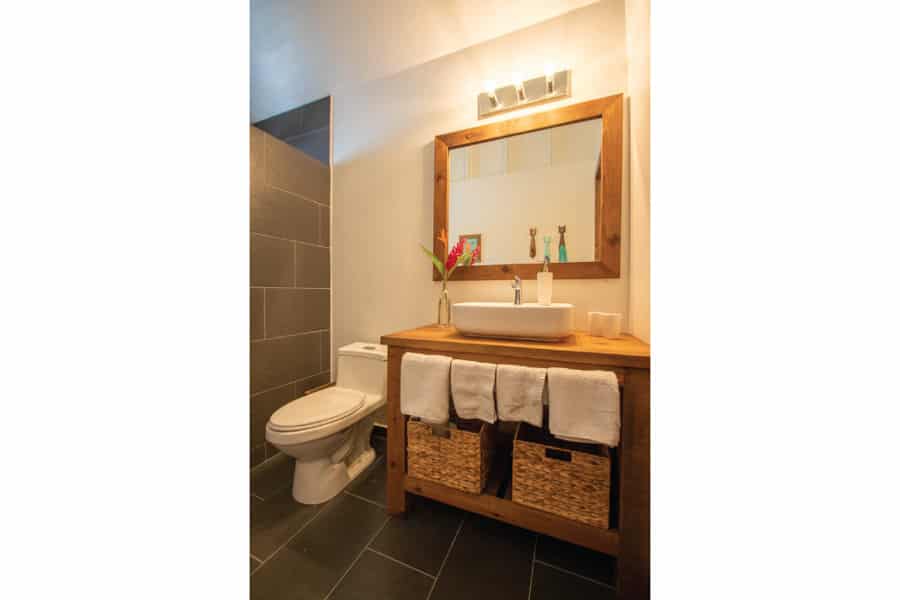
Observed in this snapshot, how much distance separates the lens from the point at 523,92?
1395 mm

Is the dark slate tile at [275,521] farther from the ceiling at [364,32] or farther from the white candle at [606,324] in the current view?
the ceiling at [364,32]

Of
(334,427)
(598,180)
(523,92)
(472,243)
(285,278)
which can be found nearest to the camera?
(334,427)

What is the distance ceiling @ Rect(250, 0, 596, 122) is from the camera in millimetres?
1335

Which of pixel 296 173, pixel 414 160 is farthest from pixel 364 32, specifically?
pixel 296 173

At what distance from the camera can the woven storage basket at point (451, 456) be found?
1034mm

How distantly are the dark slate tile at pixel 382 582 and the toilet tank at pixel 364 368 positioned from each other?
671mm

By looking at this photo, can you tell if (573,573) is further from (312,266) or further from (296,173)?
(296,173)

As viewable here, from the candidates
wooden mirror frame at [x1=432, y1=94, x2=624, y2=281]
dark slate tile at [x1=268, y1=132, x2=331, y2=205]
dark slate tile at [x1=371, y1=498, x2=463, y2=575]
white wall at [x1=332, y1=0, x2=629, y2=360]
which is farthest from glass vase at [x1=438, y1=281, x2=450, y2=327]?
dark slate tile at [x1=268, y1=132, x2=331, y2=205]

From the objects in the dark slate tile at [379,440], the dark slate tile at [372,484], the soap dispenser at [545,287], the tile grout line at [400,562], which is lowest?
the tile grout line at [400,562]

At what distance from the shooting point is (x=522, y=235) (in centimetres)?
142

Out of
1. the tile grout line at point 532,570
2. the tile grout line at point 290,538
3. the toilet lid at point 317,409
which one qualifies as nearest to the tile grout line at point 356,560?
the tile grout line at point 290,538

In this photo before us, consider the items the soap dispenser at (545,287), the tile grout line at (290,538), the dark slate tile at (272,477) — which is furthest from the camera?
the dark slate tile at (272,477)

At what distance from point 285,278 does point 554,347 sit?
1.47 meters
